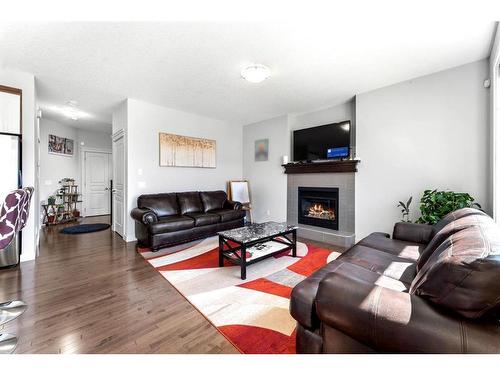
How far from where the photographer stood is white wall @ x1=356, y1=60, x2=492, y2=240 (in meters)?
2.63

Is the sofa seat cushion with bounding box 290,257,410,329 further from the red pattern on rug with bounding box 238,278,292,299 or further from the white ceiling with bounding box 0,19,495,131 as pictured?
the white ceiling with bounding box 0,19,495,131

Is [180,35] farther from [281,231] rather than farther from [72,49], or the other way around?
[281,231]

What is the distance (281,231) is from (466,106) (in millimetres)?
2819

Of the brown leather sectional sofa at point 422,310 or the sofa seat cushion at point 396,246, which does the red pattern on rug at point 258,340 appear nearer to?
the brown leather sectional sofa at point 422,310

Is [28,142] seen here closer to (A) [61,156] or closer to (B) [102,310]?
(B) [102,310]

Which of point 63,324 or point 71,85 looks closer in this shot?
point 63,324

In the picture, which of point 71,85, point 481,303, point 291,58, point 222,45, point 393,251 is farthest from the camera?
point 71,85

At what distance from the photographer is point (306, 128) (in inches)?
177

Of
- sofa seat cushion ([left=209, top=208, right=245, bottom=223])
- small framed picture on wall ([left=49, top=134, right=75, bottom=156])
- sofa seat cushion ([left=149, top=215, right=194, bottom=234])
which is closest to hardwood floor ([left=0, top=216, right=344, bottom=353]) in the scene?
sofa seat cushion ([left=149, top=215, right=194, bottom=234])

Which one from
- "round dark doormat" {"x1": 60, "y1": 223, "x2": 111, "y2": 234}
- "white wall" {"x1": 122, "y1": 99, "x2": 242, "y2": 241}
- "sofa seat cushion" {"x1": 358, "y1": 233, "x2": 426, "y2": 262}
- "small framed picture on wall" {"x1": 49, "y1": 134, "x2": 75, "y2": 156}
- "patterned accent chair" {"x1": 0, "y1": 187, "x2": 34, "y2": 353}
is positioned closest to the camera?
"patterned accent chair" {"x1": 0, "y1": 187, "x2": 34, "y2": 353}

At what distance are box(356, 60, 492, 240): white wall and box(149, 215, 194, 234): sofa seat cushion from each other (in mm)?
2919

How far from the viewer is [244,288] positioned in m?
2.19

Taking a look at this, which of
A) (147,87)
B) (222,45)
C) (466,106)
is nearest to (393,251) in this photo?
(466,106)

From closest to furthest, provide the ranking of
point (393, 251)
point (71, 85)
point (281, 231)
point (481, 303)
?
point (481, 303)
point (393, 251)
point (281, 231)
point (71, 85)
